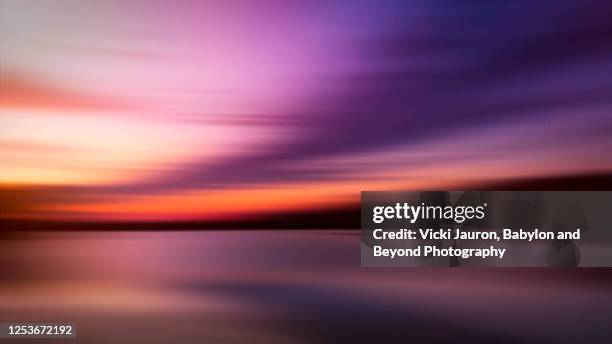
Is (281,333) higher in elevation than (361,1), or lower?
lower

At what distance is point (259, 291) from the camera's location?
115 centimetres

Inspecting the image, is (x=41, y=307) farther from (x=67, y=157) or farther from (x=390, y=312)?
(x=390, y=312)

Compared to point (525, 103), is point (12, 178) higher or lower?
lower

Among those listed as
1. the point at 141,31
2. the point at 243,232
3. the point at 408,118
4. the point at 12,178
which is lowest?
the point at 243,232

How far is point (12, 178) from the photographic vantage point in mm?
1137

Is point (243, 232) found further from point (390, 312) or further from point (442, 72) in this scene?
point (442, 72)

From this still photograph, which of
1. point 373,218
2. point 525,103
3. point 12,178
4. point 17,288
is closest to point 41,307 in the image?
point 17,288

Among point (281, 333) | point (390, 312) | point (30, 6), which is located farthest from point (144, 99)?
point (390, 312)

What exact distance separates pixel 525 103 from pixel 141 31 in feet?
3.16

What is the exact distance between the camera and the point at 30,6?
3.73 ft

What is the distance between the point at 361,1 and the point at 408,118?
1.03 ft

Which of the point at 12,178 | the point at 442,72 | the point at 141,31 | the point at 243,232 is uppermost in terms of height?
the point at 141,31

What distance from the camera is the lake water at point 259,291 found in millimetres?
1143

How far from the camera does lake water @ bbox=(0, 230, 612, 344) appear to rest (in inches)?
45.0
